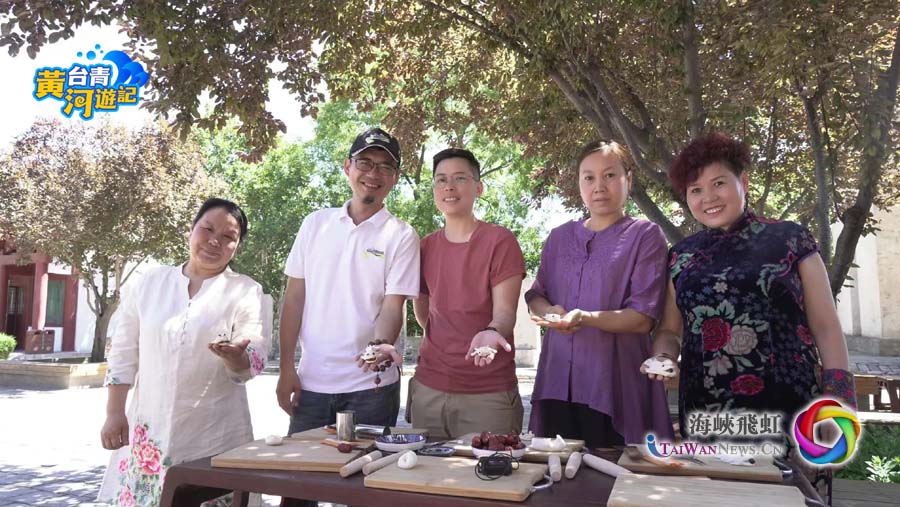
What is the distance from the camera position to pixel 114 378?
9.79 feet

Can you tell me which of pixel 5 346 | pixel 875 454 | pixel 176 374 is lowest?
pixel 875 454

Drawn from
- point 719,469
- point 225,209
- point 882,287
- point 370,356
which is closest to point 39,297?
point 225,209

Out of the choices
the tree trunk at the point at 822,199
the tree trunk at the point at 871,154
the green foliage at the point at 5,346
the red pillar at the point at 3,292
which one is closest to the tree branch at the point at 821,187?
the tree trunk at the point at 822,199

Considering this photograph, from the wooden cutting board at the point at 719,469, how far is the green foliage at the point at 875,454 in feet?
12.5

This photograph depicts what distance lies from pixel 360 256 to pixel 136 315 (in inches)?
41.9

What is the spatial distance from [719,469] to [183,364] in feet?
7.13

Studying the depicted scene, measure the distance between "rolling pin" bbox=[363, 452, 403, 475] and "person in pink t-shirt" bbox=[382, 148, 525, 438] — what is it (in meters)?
0.79

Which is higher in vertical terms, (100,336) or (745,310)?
(745,310)

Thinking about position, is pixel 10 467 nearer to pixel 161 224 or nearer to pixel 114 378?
pixel 114 378

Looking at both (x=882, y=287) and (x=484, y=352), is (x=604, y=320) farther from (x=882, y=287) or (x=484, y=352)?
(x=882, y=287)

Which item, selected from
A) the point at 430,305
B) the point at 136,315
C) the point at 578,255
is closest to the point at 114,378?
the point at 136,315

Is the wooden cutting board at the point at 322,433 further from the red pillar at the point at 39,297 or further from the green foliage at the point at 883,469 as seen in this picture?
the red pillar at the point at 39,297

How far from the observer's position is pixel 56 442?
8.08m

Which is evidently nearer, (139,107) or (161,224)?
(139,107)
